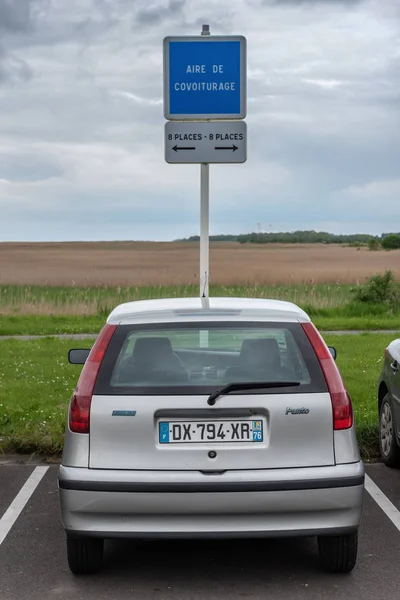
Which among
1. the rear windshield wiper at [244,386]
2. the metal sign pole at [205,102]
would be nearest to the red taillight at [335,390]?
the rear windshield wiper at [244,386]

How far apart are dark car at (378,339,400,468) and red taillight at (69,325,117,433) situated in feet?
10.1

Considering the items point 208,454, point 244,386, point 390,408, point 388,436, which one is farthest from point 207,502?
point 388,436

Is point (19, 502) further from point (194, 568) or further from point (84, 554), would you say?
point (194, 568)

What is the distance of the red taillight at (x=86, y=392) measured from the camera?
4832 millimetres

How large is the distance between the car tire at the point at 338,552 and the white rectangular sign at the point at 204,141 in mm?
6048

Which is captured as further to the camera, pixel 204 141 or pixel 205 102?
pixel 205 102

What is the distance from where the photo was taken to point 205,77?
10.6m

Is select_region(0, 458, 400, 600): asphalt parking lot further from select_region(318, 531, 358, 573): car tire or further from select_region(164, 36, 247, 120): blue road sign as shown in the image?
select_region(164, 36, 247, 120): blue road sign

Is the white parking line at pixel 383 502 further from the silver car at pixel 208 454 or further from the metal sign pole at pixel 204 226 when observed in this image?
the metal sign pole at pixel 204 226

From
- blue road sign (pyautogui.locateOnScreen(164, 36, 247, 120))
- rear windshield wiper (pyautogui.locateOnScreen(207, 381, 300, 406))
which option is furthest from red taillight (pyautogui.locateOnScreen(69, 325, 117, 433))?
blue road sign (pyautogui.locateOnScreen(164, 36, 247, 120))

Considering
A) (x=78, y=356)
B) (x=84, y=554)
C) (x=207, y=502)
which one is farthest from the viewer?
(x=78, y=356)

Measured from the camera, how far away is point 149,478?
4.71 meters

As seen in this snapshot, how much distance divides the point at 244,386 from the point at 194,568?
1.20 meters

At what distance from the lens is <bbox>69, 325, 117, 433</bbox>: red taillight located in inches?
190
